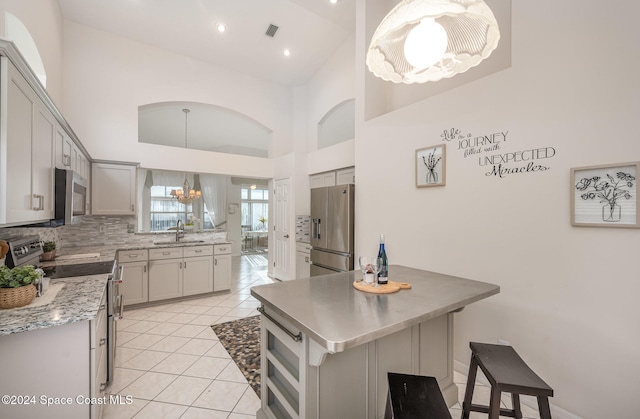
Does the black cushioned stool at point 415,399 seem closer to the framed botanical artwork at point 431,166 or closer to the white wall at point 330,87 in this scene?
the framed botanical artwork at point 431,166

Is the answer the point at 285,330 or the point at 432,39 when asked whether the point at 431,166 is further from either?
the point at 285,330

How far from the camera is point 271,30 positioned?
423cm

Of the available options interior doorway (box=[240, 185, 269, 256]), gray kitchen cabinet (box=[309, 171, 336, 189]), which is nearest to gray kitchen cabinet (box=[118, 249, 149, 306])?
gray kitchen cabinet (box=[309, 171, 336, 189])

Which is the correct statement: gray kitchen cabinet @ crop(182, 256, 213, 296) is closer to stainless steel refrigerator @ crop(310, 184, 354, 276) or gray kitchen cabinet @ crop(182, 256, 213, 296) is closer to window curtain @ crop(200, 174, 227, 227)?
stainless steel refrigerator @ crop(310, 184, 354, 276)

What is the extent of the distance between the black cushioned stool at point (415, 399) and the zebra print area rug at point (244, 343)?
53.7 inches

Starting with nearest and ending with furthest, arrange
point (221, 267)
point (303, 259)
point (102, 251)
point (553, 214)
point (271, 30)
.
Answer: point (553, 214) < point (102, 251) < point (271, 30) < point (221, 267) < point (303, 259)

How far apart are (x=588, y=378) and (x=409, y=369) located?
1175 millimetres

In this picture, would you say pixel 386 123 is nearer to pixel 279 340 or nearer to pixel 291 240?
pixel 279 340

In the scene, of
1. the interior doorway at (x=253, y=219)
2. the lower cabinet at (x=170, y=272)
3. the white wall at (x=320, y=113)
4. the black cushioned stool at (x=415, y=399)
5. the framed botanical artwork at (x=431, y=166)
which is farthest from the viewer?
the interior doorway at (x=253, y=219)

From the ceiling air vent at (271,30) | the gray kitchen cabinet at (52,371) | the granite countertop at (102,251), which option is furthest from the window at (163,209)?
the gray kitchen cabinet at (52,371)

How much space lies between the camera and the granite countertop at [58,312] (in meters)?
1.27

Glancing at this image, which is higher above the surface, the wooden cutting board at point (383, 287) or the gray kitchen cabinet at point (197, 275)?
the wooden cutting board at point (383, 287)

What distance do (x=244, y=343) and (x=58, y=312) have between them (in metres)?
1.82

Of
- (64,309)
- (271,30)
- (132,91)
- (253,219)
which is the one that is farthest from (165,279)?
(253,219)
